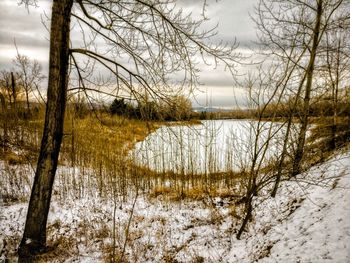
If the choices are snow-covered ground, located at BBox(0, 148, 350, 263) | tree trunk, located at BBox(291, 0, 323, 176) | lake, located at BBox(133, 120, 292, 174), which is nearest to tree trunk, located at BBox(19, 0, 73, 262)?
snow-covered ground, located at BBox(0, 148, 350, 263)

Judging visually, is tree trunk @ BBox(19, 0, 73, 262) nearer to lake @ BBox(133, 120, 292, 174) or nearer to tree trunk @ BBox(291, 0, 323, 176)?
lake @ BBox(133, 120, 292, 174)

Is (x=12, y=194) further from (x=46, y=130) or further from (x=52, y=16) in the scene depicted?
(x=52, y=16)

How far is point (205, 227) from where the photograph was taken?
5.64 m

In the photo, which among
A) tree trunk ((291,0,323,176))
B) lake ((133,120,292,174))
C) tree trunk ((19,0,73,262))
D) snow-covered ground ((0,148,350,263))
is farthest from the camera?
tree trunk ((291,0,323,176))

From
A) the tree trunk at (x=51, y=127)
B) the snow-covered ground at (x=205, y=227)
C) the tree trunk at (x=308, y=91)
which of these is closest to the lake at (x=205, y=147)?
the tree trunk at (x=308, y=91)

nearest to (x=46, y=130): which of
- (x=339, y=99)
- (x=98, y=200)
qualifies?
(x=98, y=200)

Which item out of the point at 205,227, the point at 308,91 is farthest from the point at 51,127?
the point at 308,91

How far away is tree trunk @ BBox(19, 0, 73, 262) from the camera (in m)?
3.84

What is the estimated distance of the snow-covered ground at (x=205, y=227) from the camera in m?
3.71

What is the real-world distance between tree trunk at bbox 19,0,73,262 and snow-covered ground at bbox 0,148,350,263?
0.76 m

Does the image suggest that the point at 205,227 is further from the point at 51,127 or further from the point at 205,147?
the point at 51,127

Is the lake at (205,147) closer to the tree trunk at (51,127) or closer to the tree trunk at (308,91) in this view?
the tree trunk at (308,91)

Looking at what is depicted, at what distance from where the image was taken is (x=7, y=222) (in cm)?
Answer: 582

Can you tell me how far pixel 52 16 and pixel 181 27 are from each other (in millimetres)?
1706
